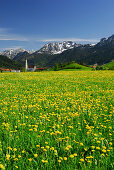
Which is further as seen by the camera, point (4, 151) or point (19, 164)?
point (4, 151)

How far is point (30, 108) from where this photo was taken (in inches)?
279

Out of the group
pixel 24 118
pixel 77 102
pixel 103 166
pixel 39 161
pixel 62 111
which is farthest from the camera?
pixel 77 102

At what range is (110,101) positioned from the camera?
8297mm

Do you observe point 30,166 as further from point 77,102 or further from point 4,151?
point 77,102

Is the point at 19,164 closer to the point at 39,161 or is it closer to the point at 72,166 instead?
the point at 39,161

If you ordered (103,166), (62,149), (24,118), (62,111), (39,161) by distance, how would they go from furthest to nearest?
1. (62,111)
2. (24,118)
3. (62,149)
4. (39,161)
5. (103,166)

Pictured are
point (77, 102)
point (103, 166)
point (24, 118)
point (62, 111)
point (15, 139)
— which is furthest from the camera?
point (77, 102)

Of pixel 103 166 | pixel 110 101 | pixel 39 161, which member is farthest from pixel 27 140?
pixel 110 101

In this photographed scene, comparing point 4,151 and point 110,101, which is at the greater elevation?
point 110,101

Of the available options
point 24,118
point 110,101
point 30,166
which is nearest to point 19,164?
point 30,166

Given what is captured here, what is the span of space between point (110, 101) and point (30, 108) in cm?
443

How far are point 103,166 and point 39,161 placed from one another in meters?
1.40

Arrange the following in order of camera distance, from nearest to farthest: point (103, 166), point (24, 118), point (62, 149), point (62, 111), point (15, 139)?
point (103, 166) → point (62, 149) → point (15, 139) → point (24, 118) → point (62, 111)

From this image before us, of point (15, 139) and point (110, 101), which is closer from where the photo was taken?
point (15, 139)
